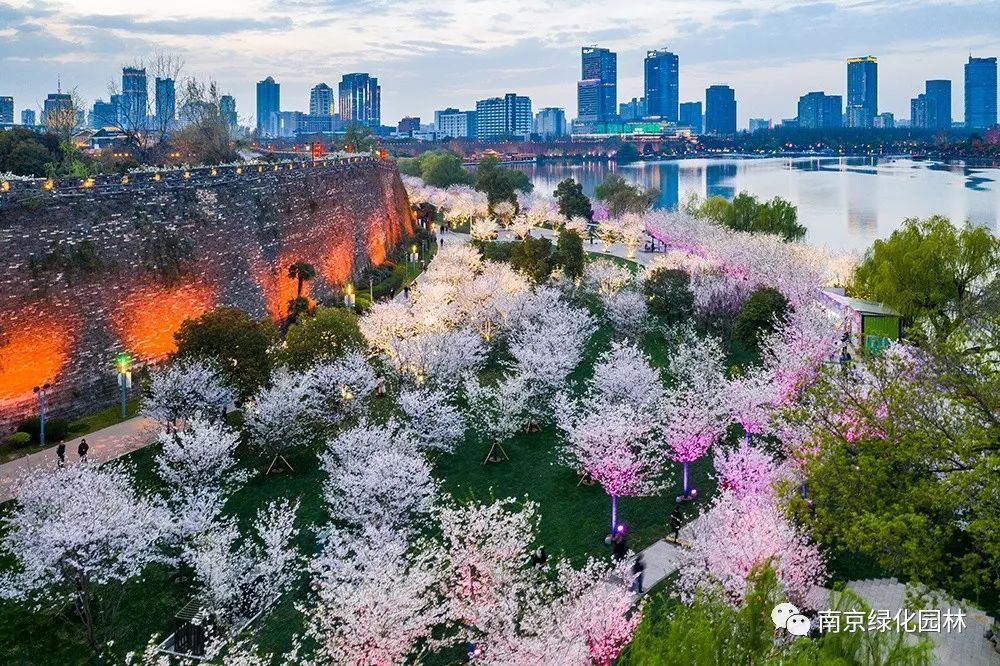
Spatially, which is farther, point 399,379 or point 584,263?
point 584,263

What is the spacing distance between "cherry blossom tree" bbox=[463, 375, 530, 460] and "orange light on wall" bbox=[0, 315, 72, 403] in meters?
15.4

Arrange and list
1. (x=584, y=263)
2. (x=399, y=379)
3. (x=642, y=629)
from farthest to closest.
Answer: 1. (x=584, y=263)
2. (x=399, y=379)
3. (x=642, y=629)

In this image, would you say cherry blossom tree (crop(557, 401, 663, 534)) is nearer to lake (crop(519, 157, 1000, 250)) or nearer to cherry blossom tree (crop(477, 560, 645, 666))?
cherry blossom tree (crop(477, 560, 645, 666))

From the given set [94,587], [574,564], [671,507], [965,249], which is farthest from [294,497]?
[965,249]

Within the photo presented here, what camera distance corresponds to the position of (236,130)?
10000cm

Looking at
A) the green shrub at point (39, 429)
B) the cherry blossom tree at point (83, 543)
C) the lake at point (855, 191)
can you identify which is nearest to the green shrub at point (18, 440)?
the green shrub at point (39, 429)

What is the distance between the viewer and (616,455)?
2430 cm

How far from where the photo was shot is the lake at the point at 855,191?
91.0m

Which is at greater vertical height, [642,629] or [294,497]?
[642,629]

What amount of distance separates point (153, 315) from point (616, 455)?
72.1ft

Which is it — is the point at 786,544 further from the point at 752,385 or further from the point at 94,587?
the point at 94,587

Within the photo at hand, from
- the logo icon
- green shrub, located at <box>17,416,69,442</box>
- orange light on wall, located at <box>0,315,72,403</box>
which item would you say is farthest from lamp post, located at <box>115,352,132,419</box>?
the logo icon

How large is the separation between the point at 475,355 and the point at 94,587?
1885 centimetres

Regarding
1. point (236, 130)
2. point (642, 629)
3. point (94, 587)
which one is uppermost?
point (236, 130)
